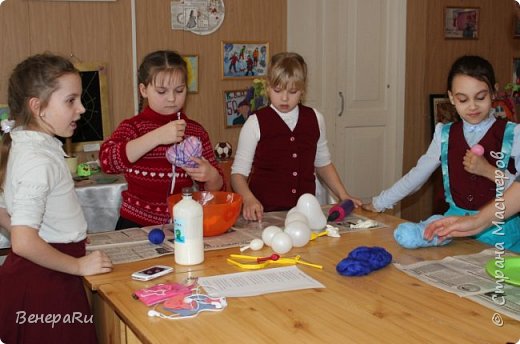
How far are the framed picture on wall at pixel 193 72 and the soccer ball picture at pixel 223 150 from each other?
17.4 inches

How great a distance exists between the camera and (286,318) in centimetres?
129

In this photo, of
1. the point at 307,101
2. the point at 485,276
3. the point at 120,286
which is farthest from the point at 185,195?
the point at 307,101

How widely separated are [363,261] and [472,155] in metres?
0.72

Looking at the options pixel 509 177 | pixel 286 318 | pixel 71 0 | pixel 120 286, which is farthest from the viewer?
pixel 71 0

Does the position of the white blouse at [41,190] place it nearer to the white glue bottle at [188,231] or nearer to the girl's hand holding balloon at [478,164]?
the white glue bottle at [188,231]

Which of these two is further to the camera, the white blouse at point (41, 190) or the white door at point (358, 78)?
the white door at point (358, 78)

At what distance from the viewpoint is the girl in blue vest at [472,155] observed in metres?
2.06

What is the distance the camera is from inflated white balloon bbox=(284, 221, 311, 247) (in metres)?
1.79

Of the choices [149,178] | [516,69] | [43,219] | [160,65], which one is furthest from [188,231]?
[516,69]

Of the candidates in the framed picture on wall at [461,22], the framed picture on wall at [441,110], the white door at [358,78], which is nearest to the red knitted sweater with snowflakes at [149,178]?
the white door at [358,78]

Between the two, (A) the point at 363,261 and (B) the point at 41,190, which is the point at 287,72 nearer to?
(A) the point at 363,261

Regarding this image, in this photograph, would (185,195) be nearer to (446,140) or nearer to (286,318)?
(286,318)

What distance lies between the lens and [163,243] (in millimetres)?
1833

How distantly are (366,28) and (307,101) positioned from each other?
750 mm
